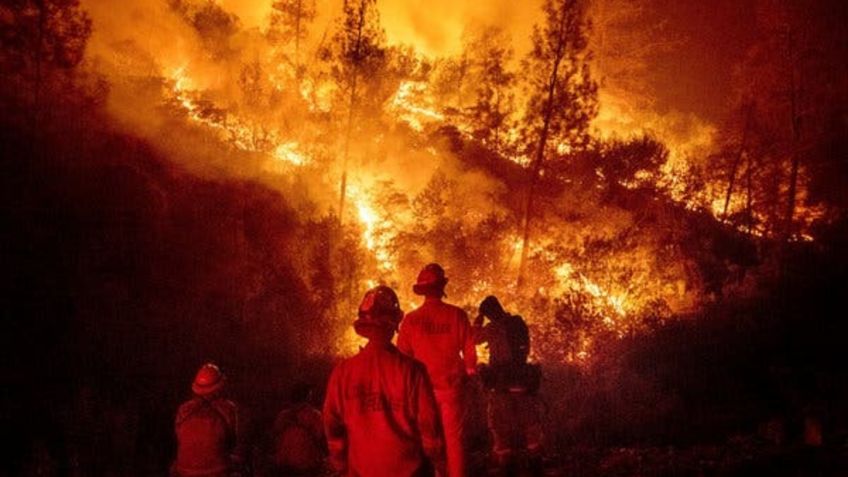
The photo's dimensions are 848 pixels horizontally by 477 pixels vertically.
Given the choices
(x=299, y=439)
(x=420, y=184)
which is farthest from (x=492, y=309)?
(x=420, y=184)

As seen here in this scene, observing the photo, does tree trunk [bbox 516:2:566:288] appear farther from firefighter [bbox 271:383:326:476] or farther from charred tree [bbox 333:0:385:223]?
firefighter [bbox 271:383:326:476]

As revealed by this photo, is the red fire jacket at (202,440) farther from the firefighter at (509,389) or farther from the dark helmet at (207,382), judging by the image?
the firefighter at (509,389)

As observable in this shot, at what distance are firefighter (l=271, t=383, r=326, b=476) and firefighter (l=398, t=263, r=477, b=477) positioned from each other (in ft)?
4.17

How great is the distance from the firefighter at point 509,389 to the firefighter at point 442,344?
105cm

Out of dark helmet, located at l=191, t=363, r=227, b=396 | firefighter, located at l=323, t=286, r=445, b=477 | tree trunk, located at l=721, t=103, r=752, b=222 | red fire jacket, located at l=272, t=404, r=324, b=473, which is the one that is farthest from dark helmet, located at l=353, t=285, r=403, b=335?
tree trunk, located at l=721, t=103, r=752, b=222

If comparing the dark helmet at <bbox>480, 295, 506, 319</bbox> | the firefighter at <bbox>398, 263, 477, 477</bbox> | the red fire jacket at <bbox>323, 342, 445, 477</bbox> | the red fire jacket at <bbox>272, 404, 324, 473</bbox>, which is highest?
the dark helmet at <bbox>480, 295, 506, 319</bbox>

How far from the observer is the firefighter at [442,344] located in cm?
609

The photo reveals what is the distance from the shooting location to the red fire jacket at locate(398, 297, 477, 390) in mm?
6090

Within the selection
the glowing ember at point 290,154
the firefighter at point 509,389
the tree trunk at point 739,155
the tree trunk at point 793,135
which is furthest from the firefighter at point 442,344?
the tree trunk at point 739,155

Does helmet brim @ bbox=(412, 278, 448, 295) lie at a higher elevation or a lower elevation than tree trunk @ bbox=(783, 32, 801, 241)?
lower

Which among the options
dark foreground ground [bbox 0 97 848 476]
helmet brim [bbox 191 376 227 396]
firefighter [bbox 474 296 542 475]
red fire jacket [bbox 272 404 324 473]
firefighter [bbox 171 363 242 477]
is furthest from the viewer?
dark foreground ground [bbox 0 97 848 476]

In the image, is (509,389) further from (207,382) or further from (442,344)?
(207,382)

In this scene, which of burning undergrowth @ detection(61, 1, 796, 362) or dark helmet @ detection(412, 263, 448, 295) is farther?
burning undergrowth @ detection(61, 1, 796, 362)

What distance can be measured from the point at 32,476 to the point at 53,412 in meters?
2.77
